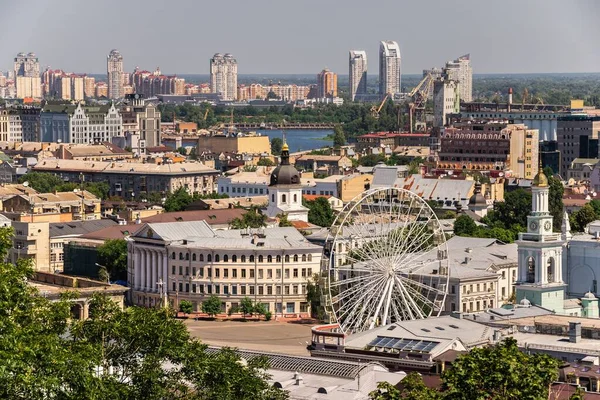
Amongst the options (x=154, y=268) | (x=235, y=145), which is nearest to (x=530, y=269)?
(x=154, y=268)

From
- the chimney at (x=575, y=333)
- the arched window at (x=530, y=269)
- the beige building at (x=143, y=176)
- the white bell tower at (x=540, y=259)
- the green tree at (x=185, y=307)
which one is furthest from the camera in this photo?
the beige building at (x=143, y=176)

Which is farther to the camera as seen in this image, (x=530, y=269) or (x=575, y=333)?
(x=530, y=269)

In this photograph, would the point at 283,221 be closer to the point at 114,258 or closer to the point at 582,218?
the point at 114,258

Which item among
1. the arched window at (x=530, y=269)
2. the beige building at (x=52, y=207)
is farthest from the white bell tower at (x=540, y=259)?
the beige building at (x=52, y=207)

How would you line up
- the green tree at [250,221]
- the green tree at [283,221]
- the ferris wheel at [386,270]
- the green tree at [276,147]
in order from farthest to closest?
the green tree at [276,147], the green tree at [283,221], the green tree at [250,221], the ferris wheel at [386,270]

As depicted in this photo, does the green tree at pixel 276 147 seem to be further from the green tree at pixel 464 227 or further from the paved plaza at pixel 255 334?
the paved plaza at pixel 255 334

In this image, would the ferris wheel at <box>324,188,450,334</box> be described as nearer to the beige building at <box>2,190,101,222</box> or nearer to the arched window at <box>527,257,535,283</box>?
the arched window at <box>527,257,535,283</box>
